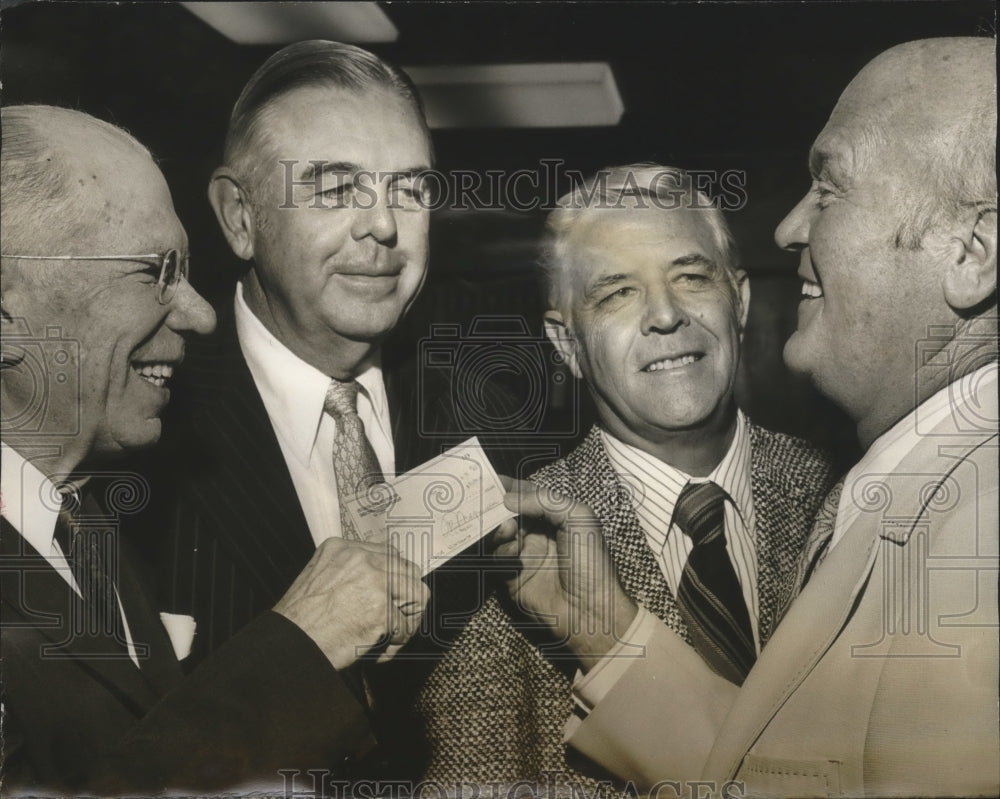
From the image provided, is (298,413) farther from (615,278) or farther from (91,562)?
(615,278)

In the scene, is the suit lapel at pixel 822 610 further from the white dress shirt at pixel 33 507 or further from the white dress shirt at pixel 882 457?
the white dress shirt at pixel 33 507

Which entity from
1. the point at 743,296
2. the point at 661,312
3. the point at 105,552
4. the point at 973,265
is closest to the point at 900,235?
the point at 973,265

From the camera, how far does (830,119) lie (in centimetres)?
308

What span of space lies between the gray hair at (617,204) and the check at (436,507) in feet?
1.72

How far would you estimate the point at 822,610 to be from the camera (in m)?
3.00

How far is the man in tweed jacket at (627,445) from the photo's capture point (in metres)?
3.02

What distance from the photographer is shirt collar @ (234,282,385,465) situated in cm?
303

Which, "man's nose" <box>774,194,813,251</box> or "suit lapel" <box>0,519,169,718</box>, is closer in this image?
"suit lapel" <box>0,519,169,718</box>

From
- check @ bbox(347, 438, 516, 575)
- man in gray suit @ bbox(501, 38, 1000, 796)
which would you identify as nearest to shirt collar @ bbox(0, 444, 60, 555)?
check @ bbox(347, 438, 516, 575)

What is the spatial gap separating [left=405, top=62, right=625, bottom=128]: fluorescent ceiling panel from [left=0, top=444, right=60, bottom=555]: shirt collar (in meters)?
1.51

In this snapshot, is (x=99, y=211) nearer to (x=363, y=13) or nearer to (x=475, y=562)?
(x=363, y=13)

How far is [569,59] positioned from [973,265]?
1276mm

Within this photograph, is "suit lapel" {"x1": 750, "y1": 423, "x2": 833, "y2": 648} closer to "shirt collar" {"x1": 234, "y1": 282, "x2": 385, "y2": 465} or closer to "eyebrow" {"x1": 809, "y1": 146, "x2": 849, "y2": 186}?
"eyebrow" {"x1": 809, "y1": 146, "x2": 849, "y2": 186}

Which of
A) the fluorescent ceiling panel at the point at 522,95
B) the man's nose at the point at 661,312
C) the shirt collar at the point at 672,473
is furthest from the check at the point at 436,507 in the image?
the fluorescent ceiling panel at the point at 522,95
